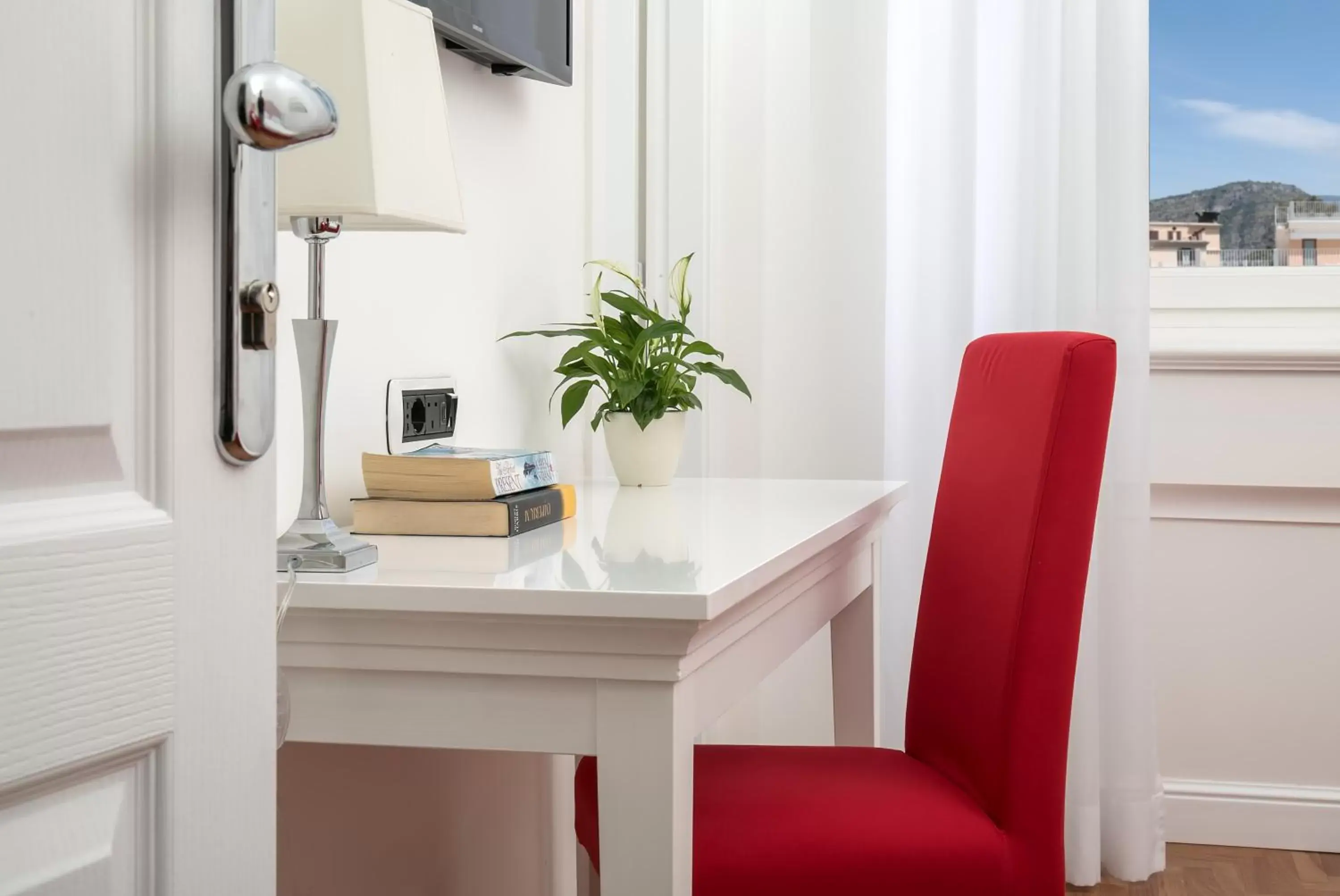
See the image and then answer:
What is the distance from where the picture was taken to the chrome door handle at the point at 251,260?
1.70 ft

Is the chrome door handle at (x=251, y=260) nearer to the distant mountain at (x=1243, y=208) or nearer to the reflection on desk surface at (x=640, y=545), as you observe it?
the reflection on desk surface at (x=640, y=545)

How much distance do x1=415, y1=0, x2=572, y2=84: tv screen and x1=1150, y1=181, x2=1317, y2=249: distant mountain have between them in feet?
5.05

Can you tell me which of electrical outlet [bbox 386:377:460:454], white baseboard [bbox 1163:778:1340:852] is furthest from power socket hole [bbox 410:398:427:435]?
white baseboard [bbox 1163:778:1340:852]

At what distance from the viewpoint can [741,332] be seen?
252 centimetres

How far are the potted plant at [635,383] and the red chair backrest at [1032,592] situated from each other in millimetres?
485

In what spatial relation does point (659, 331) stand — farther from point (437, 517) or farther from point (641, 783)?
point (641, 783)

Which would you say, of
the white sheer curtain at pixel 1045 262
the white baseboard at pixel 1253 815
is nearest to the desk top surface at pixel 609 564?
the white sheer curtain at pixel 1045 262

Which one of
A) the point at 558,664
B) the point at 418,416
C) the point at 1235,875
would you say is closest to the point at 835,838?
the point at 558,664

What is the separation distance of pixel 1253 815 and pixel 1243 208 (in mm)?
1234

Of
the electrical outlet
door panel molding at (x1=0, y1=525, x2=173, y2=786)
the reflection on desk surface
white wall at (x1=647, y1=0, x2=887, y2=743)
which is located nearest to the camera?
door panel molding at (x1=0, y1=525, x2=173, y2=786)

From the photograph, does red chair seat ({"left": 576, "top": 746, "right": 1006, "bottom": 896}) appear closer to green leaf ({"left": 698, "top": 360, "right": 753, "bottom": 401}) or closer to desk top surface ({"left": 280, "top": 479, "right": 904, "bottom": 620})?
desk top surface ({"left": 280, "top": 479, "right": 904, "bottom": 620})

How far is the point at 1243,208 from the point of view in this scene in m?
2.80

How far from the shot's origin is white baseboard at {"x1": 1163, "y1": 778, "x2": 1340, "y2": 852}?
2584 mm

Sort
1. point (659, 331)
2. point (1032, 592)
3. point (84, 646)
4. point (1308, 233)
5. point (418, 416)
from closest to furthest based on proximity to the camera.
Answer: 1. point (84, 646)
2. point (1032, 592)
3. point (418, 416)
4. point (659, 331)
5. point (1308, 233)
